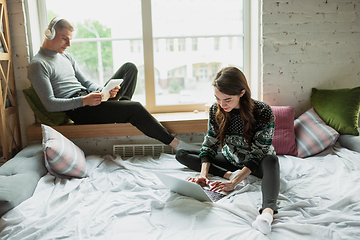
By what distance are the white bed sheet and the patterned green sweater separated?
17 centimetres

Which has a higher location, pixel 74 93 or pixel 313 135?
pixel 74 93

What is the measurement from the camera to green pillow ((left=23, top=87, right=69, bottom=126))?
248cm

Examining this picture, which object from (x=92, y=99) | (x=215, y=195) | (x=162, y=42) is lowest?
(x=215, y=195)

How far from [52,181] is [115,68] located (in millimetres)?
1325

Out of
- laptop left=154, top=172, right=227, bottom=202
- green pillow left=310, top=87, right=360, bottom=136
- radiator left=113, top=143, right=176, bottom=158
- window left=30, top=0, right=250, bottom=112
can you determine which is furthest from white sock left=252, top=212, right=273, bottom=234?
window left=30, top=0, right=250, bottom=112

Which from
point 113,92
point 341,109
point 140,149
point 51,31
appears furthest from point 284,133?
point 51,31

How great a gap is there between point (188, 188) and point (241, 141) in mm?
495

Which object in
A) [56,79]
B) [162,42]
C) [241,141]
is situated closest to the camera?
[241,141]

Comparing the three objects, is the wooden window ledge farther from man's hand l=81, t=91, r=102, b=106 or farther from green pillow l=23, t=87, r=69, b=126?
man's hand l=81, t=91, r=102, b=106

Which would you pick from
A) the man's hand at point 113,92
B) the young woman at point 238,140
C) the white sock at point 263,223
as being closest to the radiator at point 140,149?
the man's hand at point 113,92

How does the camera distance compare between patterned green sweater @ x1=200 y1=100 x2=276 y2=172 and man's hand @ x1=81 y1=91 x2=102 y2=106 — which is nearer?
patterned green sweater @ x1=200 y1=100 x2=276 y2=172

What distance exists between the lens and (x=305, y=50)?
281 centimetres

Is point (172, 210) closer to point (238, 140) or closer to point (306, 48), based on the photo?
point (238, 140)

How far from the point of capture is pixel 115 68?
296 cm
